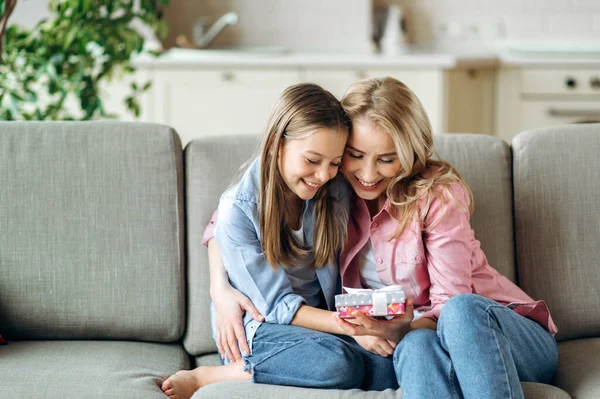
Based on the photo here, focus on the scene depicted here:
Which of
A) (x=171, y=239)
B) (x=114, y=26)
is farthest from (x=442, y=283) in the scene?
(x=114, y=26)

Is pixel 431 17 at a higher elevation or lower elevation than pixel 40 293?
higher

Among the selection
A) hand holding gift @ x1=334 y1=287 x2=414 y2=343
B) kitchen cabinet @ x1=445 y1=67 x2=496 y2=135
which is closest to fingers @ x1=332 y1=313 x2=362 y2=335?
hand holding gift @ x1=334 y1=287 x2=414 y2=343

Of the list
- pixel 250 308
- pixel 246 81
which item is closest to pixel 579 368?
pixel 250 308

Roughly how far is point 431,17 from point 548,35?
66 cm

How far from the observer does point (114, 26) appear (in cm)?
272

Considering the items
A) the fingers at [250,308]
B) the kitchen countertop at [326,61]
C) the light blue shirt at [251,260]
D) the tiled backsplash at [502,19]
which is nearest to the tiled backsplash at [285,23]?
the tiled backsplash at [502,19]

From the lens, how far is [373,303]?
1.61 meters

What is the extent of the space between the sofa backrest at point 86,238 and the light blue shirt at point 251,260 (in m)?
0.22

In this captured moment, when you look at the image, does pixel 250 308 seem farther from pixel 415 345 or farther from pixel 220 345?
pixel 415 345

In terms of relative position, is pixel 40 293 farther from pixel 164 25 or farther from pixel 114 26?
pixel 164 25

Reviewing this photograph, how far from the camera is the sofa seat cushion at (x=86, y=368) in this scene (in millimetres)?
1673

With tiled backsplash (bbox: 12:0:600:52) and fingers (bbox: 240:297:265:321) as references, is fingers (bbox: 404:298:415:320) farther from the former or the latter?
tiled backsplash (bbox: 12:0:600:52)

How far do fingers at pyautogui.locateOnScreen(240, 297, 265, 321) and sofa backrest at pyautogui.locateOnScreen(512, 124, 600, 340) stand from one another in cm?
69

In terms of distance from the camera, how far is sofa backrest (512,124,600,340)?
1993 mm
